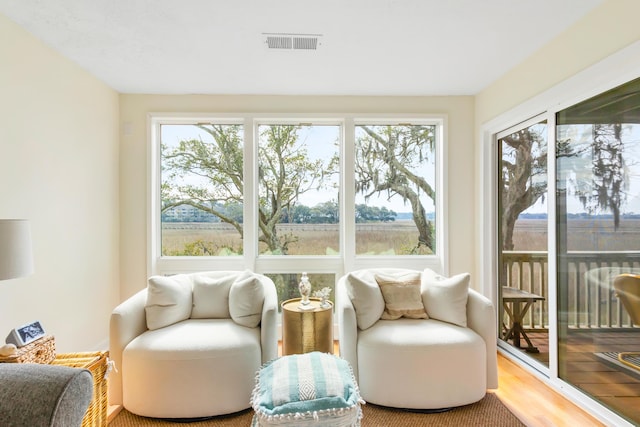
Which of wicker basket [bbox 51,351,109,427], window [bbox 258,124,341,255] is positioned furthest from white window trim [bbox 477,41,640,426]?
wicker basket [bbox 51,351,109,427]

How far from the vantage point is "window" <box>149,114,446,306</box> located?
3711 millimetres

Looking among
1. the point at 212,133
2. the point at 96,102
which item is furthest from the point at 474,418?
the point at 96,102

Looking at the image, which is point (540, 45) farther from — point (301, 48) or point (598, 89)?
point (301, 48)

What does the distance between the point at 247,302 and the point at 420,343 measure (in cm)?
121

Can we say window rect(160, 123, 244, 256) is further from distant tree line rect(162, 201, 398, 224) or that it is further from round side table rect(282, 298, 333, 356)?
round side table rect(282, 298, 333, 356)

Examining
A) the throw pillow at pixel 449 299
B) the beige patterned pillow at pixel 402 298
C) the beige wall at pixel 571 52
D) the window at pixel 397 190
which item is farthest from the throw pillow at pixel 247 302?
the beige wall at pixel 571 52

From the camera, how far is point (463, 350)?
233 centimetres

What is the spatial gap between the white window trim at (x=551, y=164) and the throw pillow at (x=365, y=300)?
1254 mm

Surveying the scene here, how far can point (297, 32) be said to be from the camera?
2441 millimetres

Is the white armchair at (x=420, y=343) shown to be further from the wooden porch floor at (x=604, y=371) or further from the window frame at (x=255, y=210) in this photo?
the window frame at (x=255, y=210)

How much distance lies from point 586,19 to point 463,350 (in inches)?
88.1

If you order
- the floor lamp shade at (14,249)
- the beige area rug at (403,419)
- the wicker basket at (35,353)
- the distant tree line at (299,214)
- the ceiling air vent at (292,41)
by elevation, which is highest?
the ceiling air vent at (292,41)

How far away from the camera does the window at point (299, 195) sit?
3711 millimetres

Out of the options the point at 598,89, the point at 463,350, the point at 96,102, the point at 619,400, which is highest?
the point at 96,102
